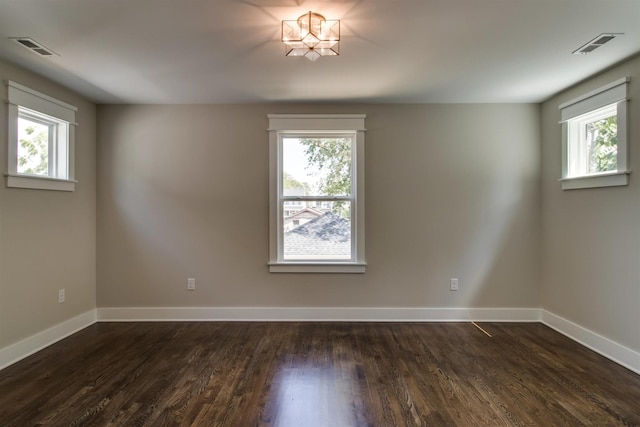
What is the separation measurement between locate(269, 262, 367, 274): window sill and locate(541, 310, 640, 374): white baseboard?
2007 mm

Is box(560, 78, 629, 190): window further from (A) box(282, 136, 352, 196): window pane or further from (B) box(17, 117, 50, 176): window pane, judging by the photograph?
(B) box(17, 117, 50, 176): window pane

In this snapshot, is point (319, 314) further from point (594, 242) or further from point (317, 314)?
point (594, 242)

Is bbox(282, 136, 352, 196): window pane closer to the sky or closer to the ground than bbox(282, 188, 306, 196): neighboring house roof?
closer to the sky

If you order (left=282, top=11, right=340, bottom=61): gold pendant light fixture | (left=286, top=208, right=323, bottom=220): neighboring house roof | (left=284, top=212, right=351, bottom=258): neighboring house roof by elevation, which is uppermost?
(left=282, top=11, right=340, bottom=61): gold pendant light fixture

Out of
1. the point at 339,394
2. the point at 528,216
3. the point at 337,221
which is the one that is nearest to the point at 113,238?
the point at 337,221

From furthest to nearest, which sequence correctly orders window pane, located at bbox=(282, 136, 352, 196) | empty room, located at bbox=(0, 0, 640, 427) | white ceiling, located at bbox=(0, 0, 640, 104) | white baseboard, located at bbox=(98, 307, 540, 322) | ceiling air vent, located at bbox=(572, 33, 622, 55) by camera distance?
window pane, located at bbox=(282, 136, 352, 196)
white baseboard, located at bbox=(98, 307, 540, 322)
ceiling air vent, located at bbox=(572, 33, 622, 55)
empty room, located at bbox=(0, 0, 640, 427)
white ceiling, located at bbox=(0, 0, 640, 104)

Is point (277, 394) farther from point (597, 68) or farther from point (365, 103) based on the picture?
point (597, 68)

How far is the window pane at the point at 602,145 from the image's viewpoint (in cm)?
274

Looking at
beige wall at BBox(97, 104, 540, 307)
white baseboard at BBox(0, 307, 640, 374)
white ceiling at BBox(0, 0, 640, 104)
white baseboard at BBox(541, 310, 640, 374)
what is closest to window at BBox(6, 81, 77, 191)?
white ceiling at BBox(0, 0, 640, 104)

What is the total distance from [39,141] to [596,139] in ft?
16.6

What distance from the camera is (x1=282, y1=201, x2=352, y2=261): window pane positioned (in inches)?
144

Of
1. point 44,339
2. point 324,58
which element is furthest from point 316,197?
point 44,339

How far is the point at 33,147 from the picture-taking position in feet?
9.45

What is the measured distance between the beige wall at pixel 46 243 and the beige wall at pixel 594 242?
4.89 metres
